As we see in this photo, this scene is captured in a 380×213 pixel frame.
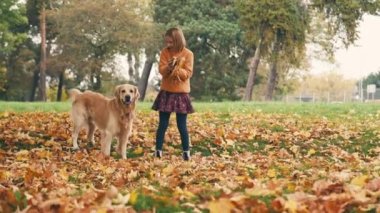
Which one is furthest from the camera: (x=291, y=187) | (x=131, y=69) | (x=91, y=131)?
(x=131, y=69)

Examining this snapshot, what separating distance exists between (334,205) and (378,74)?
78.6 m

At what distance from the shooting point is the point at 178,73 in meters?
7.93

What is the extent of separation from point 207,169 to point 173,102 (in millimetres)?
1531

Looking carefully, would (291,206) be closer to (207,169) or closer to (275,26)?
(207,169)

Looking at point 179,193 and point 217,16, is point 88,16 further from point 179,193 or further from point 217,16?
point 179,193

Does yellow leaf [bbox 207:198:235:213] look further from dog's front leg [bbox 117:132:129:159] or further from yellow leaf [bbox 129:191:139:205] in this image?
dog's front leg [bbox 117:132:129:159]

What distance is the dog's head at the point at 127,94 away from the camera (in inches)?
328

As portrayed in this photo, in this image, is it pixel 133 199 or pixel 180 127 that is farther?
pixel 180 127

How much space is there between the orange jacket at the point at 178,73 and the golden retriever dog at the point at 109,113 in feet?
1.79

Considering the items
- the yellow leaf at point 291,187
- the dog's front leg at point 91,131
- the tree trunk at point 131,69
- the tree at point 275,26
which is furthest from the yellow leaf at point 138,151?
the tree trunk at point 131,69

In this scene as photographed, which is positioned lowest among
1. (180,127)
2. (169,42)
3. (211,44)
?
(180,127)

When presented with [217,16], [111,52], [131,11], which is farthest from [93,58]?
[217,16]

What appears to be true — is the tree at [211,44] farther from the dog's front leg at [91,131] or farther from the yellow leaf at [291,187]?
→ the yellow leaf at [291,187]

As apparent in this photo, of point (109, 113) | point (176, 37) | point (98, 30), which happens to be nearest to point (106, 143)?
point (109, 113)
